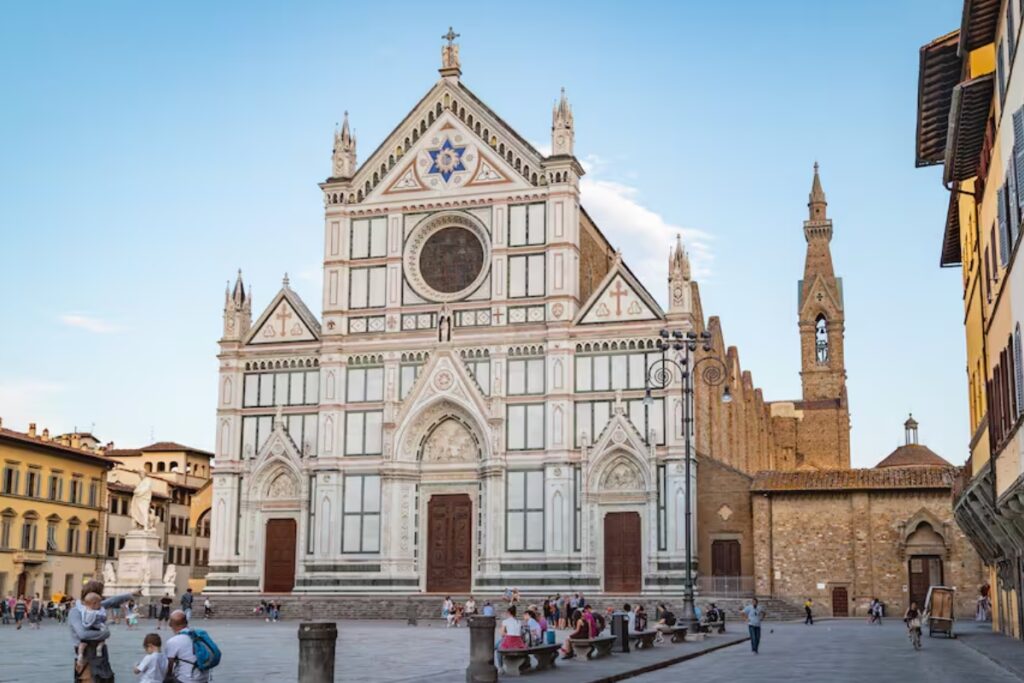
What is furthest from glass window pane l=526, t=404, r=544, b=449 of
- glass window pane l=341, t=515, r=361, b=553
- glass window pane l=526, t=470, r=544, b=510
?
glass window pane l=341, t=515, r=361, b=553

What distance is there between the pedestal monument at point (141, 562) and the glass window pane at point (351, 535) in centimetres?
718

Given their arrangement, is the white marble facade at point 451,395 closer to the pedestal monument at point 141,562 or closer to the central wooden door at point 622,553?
the central wooden door at point 622,553

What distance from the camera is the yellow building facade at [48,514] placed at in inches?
2301

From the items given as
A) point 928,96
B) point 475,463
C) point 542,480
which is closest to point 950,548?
point 542,480

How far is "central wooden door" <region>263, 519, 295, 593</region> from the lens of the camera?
5294 cm

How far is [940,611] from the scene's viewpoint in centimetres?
3544

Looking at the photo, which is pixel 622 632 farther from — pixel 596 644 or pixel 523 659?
pixel 523 659

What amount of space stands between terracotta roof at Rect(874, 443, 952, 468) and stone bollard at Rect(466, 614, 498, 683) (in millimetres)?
61912

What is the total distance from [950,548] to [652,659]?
24.2m

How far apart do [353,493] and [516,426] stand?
759 centimetres

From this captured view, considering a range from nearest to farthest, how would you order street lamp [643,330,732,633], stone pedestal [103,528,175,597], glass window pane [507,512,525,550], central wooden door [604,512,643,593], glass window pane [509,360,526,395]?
street lamp [643,330,732,633]
central wooden door [604,512,643,593]
glass window pane [507,512,525,550]
stone pedestal [103,528,175,597]
glass window pane [509,360,526,395]

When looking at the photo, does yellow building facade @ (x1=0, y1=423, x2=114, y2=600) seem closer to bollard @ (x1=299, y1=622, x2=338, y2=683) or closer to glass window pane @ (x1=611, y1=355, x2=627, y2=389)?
glass window pane @ (x1=611, y1=355, x2=627, y2=389)

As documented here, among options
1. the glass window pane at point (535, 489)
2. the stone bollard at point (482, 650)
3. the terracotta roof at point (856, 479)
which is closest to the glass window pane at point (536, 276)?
the glass window pane at point (535, 489)

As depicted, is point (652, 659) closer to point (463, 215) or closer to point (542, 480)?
point (542, 480)
